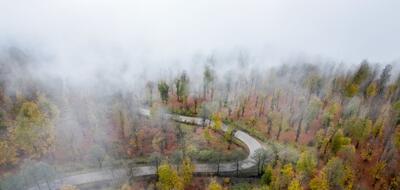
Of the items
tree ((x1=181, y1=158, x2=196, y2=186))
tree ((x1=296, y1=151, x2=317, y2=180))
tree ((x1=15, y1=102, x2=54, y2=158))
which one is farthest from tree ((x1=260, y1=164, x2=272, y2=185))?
tree ((x1=15, y1=102, x2=54, y2=158))

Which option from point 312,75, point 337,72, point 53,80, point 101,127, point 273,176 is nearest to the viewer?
point 273,176

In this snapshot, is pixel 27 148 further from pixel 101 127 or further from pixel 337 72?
pixel 337 72

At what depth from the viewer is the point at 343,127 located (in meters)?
82.0

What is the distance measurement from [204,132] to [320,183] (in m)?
31.2

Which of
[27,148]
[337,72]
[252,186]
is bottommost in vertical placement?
[252,186]

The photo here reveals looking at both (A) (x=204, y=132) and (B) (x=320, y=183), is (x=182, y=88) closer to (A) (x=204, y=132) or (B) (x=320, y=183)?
(A) (x=204, y=132)

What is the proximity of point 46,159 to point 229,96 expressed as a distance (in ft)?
194

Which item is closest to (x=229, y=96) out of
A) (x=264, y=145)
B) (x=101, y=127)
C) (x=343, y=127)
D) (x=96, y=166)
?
(x=264, y=145)

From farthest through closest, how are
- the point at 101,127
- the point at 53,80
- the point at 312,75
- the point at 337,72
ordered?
the point at 337,72
the point at 312,75
the point at 53,80
the point at 101,127

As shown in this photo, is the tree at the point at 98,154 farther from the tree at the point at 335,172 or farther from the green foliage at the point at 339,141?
the green foliage at the point at 339,141

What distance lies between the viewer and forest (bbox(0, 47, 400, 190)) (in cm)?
6644

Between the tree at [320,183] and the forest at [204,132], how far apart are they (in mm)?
207

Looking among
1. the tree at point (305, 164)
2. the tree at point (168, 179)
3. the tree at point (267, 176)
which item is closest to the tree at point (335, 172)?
the tree at point (305, 164)

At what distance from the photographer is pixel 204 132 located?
275 ft
